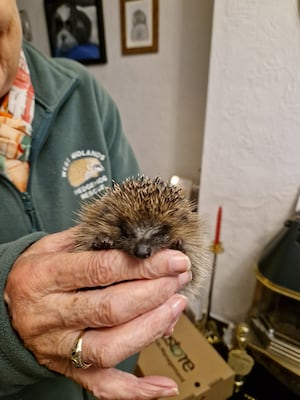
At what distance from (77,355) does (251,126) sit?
1.21m

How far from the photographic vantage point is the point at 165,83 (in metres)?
1.81

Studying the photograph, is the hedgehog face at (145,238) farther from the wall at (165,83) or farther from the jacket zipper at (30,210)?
the wall at (165,83)

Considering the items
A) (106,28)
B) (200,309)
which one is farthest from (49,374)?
(106,28)

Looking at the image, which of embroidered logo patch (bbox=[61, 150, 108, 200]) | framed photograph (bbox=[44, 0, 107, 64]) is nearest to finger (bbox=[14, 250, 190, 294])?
embroidered logo patch (bbox=[61, 150, 108, 200])

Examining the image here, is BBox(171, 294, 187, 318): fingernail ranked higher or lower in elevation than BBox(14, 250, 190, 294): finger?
lower

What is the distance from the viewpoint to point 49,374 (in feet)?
2.02

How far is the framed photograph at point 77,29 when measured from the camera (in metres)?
1.90

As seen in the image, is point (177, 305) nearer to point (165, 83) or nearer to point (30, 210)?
point (30, 210)

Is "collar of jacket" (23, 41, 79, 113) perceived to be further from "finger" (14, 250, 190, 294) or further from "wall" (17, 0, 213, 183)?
"wall" (17, 0, 213, 183)

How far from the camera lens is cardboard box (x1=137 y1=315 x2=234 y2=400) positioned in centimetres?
128

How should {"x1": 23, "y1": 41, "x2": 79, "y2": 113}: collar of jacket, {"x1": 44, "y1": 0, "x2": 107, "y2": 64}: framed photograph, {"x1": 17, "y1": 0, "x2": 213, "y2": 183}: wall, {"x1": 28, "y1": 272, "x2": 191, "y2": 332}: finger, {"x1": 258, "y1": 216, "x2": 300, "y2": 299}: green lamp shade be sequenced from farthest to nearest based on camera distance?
{"x1": 44, "y1": 0, "x2": 107, "y2": 64}: framed photograph
{"x1": 17, "y1": 0, "x2": 213, "y2": 183}: wall
{"x1": 258, "y1": 216, "x2": 300, "y2": 299}: green lamp shade
{"x1": 23, "y1": 41, "x2": 79, "y2": 113}: collar of jacket
{"x1": 28, "y1": 272, "x2": 191, "y2": 332}: finger

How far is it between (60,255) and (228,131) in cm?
112

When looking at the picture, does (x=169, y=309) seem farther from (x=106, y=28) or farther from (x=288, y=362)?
(x=106, y=28)

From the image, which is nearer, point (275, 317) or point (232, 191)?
point (275, 317)
